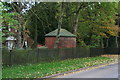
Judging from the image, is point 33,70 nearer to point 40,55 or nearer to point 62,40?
point 40,55

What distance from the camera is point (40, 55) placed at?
58.2 ft

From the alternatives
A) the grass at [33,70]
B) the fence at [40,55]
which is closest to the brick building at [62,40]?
the fence at [40,55]

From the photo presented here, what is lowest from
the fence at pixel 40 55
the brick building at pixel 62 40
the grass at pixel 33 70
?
the grass at pixel 33 70

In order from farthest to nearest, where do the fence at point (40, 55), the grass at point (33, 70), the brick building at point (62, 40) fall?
1. the brick building at point (62, 40)
2. the fence at point (40, 55)
3. the grass at point (33, 70)

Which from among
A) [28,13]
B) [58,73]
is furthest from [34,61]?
[28,13]

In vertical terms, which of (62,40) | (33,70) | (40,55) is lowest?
(33,70)

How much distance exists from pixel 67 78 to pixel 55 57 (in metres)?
9.08

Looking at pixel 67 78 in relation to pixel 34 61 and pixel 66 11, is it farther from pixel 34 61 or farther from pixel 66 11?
pixel 66 11

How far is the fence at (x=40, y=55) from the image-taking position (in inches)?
592

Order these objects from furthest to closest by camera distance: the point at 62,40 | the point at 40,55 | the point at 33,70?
the point at 62,40 → the point at 40,55 → the point at 33,70


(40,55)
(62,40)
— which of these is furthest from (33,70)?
(62,40)

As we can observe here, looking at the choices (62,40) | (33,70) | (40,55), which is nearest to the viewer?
(33,70)

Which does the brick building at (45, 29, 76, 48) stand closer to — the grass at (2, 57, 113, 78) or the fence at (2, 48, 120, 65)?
the fence at (2, 48, 120, 65)

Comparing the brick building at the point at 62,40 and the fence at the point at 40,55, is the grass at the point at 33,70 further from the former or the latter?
the brick building at the point at 62,40
